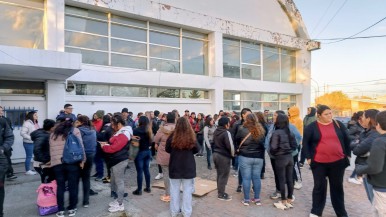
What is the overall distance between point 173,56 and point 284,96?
31.7ft

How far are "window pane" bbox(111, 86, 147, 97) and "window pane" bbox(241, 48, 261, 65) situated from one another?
289 inches

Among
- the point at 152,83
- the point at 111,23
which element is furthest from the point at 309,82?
Answer: the point at 111,23

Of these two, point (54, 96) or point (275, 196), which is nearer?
point (275, 196)

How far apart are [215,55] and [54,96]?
28.3 feet

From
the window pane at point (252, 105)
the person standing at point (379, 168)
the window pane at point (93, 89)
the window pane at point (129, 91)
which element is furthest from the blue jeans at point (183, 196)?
the window pane at point (252, 105)

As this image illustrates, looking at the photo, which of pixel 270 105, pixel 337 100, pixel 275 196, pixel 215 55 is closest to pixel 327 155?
pixel 275 196

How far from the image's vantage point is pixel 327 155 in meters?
4.11

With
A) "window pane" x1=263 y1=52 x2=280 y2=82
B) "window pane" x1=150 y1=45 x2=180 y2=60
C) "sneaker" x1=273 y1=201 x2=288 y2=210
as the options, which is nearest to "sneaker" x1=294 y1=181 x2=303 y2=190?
"sneaker" x1=273 y1=201 x2=288 y2=210

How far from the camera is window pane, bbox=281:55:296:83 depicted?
60.8 ft

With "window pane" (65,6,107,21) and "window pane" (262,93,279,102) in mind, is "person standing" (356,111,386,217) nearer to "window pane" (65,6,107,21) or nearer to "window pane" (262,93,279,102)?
"window pane" (65,6,107,21)

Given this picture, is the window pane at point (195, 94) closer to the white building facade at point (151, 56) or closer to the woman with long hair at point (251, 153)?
the white building facade at point (151, 56)

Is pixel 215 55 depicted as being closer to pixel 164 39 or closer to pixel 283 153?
pixel 164 39

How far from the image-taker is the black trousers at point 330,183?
4.15 m

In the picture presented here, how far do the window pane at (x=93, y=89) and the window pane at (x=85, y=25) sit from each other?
2.40 meters
